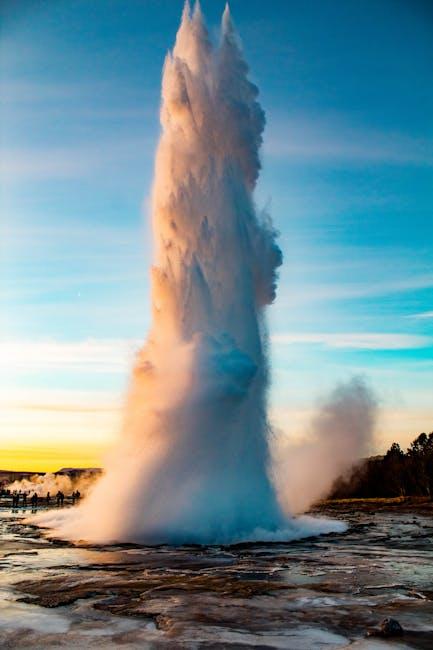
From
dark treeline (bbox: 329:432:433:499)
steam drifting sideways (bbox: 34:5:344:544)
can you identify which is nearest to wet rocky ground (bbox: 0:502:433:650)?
steam drifting sideways (bbox: 34:5:344:544)

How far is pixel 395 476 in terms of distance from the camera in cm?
6950

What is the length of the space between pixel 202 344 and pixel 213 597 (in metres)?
11.8

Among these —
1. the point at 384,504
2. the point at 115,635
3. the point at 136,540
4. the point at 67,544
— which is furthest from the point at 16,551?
the point at 384,504

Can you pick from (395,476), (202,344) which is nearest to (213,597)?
(202,344)

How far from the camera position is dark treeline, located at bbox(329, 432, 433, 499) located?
213ft

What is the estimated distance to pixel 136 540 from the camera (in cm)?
1952

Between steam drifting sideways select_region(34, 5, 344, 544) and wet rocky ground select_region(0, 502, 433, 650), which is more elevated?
steam drifting sideways select_region(34, 5, 344, 544)

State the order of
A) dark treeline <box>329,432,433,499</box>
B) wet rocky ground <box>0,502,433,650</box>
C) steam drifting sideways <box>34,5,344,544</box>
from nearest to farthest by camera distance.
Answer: wet rocky ground <box>0,502,433,650</box>
steam drifting sideways <box>34,5,344,544</box>
dark treeline <box>329,432,433,499</box>

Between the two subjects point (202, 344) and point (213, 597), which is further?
Result: point (202, 344)

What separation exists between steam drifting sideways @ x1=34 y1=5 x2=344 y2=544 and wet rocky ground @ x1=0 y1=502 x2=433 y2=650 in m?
2.88

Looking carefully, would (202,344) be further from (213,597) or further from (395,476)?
(395,476)

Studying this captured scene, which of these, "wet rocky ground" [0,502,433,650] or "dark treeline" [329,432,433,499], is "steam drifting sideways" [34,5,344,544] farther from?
"dark treeline" [329,432,433,499]

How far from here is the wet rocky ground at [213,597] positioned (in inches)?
302

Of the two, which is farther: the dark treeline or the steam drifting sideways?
the dark treeline
